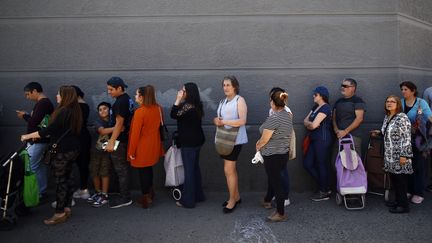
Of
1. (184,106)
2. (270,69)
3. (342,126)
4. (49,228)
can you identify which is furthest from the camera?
(270,69)

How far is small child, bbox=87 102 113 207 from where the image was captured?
553 cm

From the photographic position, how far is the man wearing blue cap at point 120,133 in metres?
5.25

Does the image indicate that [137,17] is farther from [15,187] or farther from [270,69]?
[15,187]

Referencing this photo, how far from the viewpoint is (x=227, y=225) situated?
4.70 meters

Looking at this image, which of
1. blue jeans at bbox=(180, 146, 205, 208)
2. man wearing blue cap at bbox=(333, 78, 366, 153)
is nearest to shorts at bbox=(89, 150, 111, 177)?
blue jeans at bbox=(180, 146, 205, 208)

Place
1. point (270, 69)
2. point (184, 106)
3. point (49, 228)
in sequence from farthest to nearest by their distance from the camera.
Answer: point (270, 69)
point (184, 106)
point (49, 228)

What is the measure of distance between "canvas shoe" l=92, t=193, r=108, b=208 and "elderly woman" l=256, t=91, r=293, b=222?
2465mm

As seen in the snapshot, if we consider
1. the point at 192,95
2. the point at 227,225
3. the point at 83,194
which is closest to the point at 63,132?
the point at 83,194

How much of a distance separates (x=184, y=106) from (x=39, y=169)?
2451mm

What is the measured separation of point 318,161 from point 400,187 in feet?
3.71

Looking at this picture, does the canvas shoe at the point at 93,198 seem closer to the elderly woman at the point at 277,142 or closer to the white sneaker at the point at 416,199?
the elderly woman at the point at 277,142

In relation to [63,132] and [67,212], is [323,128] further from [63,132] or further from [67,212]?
[67,212]

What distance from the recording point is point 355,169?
511cm

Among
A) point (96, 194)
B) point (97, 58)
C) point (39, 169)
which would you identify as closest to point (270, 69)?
point (97, 58)
